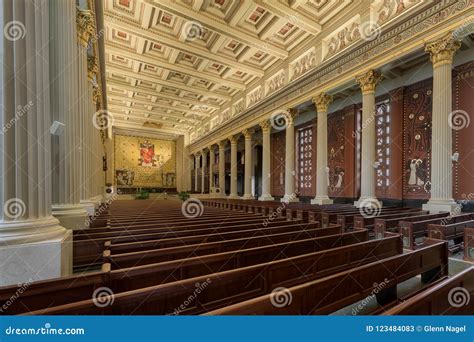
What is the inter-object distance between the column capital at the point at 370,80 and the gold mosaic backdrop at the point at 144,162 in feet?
70.1

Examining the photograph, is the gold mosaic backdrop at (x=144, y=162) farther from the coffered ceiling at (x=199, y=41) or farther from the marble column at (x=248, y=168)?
the marble column at (x=248, y=168)

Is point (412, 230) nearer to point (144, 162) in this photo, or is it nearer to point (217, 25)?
point (217, 25)

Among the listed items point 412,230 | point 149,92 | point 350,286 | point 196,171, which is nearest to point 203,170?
point 196,171

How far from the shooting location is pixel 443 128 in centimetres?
645

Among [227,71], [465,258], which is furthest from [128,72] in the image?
[465,258]

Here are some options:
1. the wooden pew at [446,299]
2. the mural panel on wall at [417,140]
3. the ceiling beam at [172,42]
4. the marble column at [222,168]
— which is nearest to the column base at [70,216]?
the wooden pew at [446,299]

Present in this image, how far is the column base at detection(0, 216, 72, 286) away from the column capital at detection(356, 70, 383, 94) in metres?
9.20

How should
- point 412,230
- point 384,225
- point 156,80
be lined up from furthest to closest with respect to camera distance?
point 156,80 < point 384,225 < point 412,230

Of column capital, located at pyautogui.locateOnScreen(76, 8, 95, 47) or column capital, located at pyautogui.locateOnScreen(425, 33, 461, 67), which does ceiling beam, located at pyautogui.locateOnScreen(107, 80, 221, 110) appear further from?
column capital, located at pyautogui.locateOnScreen(425, 33, 461, 67)

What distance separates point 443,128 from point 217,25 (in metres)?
7.92

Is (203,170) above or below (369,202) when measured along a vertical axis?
above

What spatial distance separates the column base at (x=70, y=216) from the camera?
3.60 m

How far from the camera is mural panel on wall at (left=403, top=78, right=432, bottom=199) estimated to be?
8.42 metres

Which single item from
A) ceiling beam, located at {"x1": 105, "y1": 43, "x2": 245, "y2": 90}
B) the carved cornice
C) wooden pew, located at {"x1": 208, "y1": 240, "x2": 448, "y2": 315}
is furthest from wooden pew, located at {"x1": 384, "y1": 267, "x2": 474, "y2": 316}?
ceiling beam, located at {"x1": 105, "y1": 43, "x2": 245, "y2": 90}
